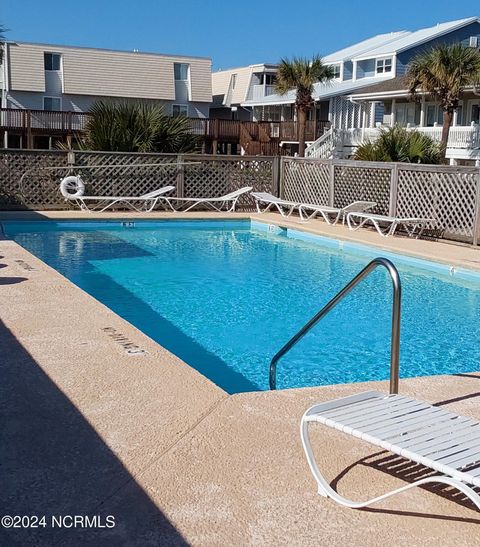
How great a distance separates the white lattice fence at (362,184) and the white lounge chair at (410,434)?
10.9 metres

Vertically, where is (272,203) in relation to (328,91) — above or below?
below

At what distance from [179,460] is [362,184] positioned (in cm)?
1180

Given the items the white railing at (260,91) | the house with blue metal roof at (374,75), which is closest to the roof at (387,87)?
the house with blue metal roof at (374,75)

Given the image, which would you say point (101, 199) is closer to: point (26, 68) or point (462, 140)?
point (462, 140)

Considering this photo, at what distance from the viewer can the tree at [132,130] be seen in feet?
57.3

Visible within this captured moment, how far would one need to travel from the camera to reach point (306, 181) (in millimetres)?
16375

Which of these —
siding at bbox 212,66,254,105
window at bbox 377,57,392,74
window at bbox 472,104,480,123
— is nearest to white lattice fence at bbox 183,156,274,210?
window at bbox 472,104,480,123

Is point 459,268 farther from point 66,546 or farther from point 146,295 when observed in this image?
point 66,546

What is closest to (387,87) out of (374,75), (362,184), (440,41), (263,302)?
(374,75)

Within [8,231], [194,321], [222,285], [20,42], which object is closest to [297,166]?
[8,231]

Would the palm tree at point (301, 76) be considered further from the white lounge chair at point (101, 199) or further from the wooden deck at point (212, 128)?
the white lounge chair at point (101, 199)

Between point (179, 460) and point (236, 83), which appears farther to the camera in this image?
point (236, 83)

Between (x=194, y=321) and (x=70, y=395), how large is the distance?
3654mm

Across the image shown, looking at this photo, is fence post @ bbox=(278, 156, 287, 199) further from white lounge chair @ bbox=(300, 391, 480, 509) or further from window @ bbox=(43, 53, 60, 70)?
window @ bbox=(43, 53, 60, 70)
